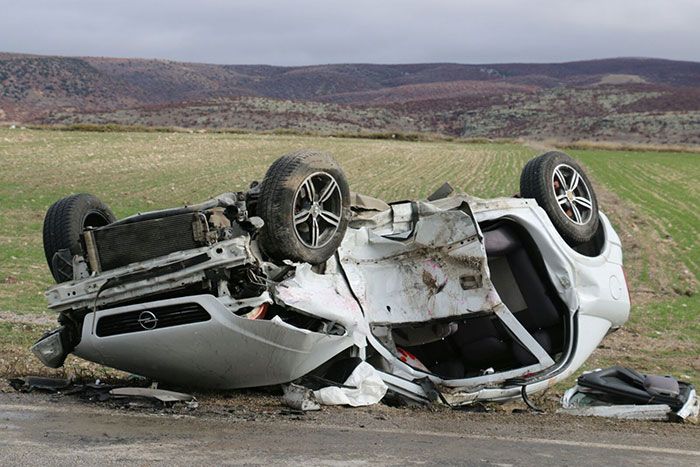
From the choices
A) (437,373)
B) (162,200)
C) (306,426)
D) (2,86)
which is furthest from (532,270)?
(2,86)

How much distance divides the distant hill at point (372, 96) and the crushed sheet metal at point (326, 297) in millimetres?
73837

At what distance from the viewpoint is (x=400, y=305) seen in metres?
5.47

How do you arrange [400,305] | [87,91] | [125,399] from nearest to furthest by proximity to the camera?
[125,399] < [400,305] < [87,91]

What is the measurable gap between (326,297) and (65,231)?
5.88 ft

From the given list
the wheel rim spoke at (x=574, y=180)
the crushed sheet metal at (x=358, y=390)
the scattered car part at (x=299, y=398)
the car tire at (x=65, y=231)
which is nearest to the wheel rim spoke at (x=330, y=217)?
the crushed sheet metal at (x=358, y=390)

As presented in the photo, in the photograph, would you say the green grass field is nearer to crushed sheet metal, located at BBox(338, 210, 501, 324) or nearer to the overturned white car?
the overturned white car

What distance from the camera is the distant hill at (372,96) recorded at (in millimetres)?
84750

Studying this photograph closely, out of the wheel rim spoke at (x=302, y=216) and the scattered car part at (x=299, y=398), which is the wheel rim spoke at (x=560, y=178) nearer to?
the wheel rim spoke at (x=302, y=216)

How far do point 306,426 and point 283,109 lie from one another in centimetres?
8348

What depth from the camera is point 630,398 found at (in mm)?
5516

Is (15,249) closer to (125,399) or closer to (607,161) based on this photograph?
(125,399)

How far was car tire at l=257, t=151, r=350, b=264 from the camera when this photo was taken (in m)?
4.82

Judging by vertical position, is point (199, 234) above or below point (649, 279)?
above

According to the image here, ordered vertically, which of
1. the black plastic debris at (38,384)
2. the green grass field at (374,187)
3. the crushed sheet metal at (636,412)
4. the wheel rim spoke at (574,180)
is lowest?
the green grass field at (374,187)
